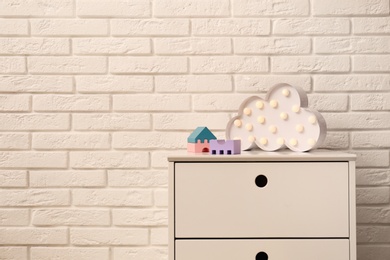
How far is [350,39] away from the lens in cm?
216

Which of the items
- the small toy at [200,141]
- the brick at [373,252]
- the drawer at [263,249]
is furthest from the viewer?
the brick at [373,252]

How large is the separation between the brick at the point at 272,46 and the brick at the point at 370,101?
263 millimetres

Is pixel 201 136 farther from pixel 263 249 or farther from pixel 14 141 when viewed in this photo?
pixel 14 141

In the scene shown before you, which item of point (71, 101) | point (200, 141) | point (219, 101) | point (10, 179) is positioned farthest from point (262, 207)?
point (10, 179)

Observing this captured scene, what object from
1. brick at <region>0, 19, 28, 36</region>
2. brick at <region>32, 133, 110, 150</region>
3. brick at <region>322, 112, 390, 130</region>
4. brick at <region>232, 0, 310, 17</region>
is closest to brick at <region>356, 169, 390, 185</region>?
brick at <region>322, 112, 390, 130</region>

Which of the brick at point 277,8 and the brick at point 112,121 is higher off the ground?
the brick at point 277,8

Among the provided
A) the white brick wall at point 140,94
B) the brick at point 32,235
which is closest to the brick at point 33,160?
the white brick wall at point 140,94

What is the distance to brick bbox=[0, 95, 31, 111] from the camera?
85.0 inches

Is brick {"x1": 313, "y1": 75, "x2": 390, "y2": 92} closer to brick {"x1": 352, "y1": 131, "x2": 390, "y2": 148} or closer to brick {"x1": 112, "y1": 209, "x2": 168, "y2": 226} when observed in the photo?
brick {"x1": 352, "y1": 131, "x2": 390, "y2": 148}

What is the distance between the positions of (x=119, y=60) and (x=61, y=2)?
314mm

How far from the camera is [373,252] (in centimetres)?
214

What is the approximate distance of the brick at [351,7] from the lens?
215cm

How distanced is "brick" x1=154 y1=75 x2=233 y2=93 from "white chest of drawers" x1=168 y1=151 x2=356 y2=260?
47 centimetres

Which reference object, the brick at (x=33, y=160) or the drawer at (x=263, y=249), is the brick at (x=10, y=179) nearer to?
the brick at (x=33, y=160)
